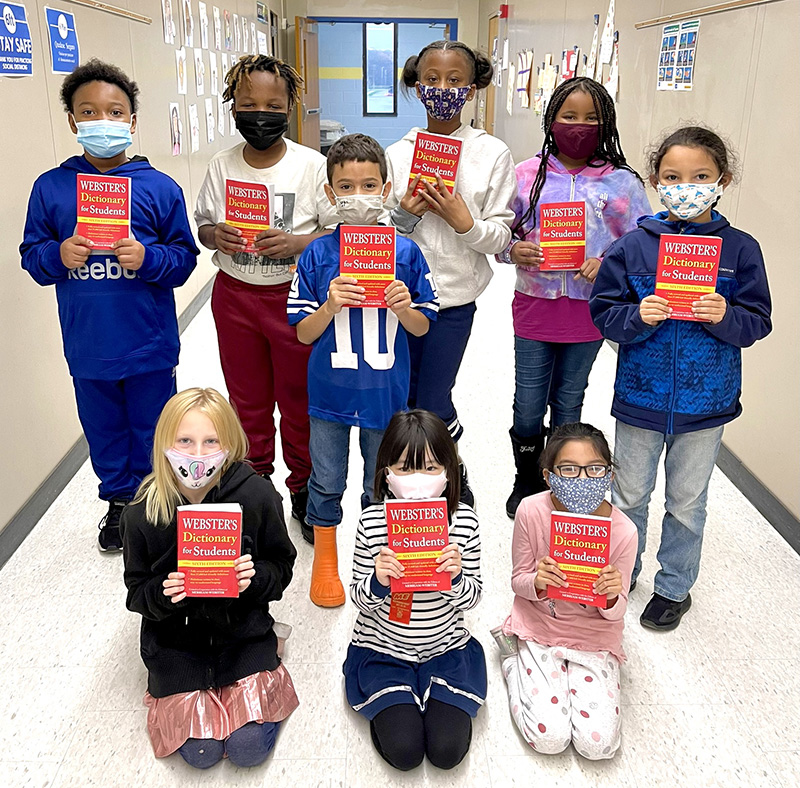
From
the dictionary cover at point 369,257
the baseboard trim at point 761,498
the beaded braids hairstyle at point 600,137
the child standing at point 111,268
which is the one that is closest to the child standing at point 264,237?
the child standing at point 111,268

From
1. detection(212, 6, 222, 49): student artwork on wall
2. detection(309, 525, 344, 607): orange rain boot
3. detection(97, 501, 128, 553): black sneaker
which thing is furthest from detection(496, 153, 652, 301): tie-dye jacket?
detection(212, 6, 222, 49): student artwork on wall

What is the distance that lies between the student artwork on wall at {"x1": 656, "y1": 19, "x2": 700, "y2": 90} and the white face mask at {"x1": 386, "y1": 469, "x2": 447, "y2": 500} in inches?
117

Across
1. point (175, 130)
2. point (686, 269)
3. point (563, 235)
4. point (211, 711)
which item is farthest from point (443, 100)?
point (175, 130)

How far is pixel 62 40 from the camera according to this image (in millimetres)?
3289

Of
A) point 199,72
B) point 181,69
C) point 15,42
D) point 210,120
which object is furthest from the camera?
point 210,120

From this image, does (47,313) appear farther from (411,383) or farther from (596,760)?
(596,760)

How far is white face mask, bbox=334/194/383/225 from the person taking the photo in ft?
7.43

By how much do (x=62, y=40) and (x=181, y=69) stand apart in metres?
2.38

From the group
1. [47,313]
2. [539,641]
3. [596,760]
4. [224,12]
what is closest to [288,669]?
[539,641]

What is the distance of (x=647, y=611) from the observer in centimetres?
254

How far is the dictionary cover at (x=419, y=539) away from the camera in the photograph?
1898mm

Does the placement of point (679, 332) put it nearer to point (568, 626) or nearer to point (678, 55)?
point (568, 626)

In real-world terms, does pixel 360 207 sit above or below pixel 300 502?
above

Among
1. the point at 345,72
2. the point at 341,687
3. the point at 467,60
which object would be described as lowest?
the point at 341,687
